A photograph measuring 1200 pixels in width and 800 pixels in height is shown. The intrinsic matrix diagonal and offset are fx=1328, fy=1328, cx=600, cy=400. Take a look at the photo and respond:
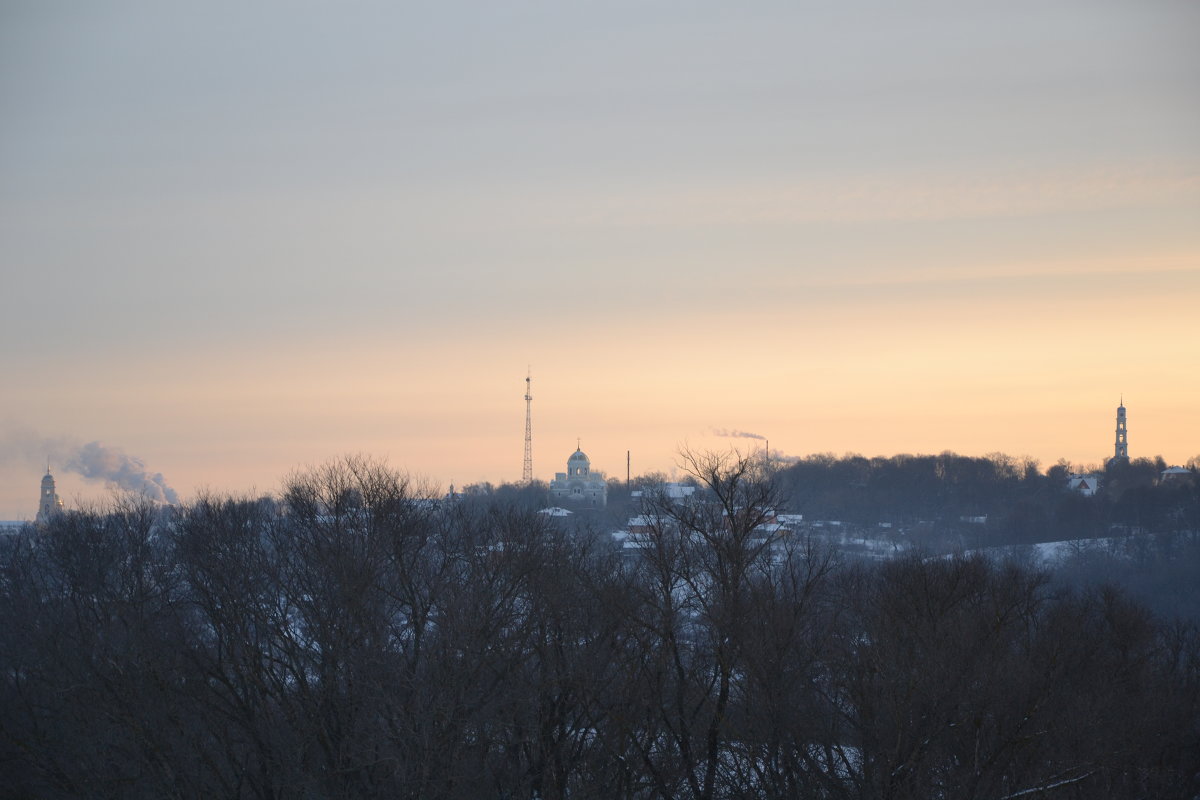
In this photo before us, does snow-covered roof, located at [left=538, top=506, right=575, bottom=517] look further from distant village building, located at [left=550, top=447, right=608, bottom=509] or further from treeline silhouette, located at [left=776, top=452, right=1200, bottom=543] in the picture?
distant village building, located at [left=550, top=447, right=608, bottom=509]

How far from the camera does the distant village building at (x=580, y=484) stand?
167m

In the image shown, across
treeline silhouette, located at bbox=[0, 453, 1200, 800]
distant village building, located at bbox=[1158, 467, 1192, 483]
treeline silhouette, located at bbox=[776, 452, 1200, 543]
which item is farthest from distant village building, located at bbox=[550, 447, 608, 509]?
treeline silhouette, located at bbox=[0, 453, 1200, 800]

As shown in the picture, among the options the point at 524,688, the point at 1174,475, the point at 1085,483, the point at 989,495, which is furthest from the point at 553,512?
the point at 1174,475

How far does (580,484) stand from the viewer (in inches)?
6905

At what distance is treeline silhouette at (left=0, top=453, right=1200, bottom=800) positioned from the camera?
26.8m

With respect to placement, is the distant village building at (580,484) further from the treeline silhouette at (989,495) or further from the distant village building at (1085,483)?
the distant village building at (1085,483)

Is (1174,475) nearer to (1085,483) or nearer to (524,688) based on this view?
(1085,483)

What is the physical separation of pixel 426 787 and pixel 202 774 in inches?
283

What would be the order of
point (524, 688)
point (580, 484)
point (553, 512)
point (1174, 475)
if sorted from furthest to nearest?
1. point (580, 484)
2. point (1174, 475)
3. point (553, 512)
4. point (524, 688)

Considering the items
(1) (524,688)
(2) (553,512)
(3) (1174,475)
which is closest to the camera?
(1) (524,688)

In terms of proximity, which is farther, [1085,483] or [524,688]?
[1085,483]

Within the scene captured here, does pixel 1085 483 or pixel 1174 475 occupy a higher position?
pixel 1174 475

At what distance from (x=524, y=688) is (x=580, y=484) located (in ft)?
487

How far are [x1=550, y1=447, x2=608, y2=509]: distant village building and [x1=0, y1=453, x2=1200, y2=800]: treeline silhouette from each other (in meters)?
128
